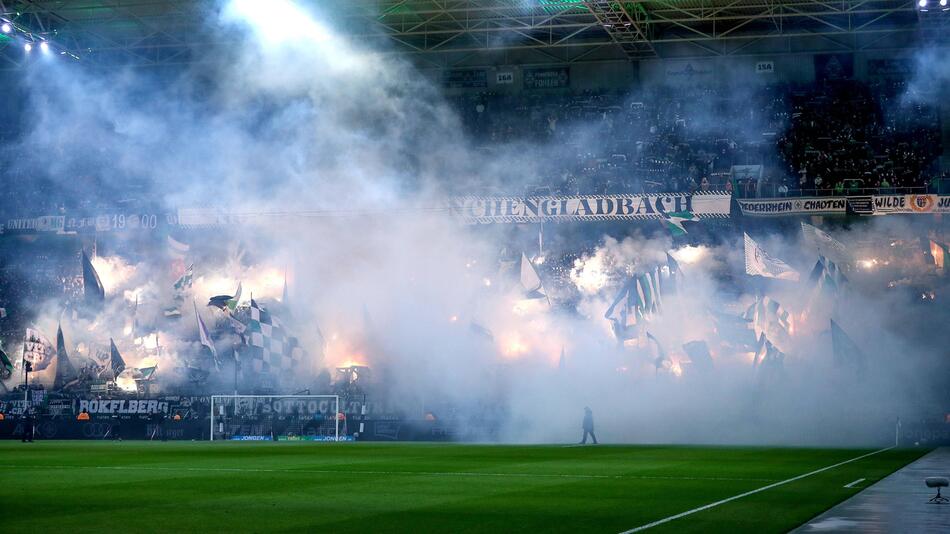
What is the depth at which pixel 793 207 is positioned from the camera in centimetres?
3812

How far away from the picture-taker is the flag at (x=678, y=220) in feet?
124

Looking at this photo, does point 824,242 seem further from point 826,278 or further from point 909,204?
point 909,204

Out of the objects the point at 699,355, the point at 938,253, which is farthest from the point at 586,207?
the point at 938,253

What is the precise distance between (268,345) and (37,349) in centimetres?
1190

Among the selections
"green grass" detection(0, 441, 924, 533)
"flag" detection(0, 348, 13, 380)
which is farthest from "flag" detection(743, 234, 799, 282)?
"flag" detection(0, 348, 13, 380)

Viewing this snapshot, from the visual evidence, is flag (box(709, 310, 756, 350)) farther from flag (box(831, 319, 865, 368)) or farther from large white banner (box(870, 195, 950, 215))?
large white banner (box(870, 195, 950, 215))

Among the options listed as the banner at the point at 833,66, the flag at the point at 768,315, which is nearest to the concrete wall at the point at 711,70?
the banner at the point at 833,66

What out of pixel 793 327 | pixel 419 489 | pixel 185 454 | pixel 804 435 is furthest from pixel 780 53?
pixel 419 489

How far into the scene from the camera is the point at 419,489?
48.3ft

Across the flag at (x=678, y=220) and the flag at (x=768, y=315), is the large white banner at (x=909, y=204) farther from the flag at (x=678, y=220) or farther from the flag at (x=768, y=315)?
the flag at (x=678, y=220)

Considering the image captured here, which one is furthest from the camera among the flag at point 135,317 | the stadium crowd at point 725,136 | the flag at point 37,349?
the flag at point 135,317

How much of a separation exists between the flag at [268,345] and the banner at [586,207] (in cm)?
792

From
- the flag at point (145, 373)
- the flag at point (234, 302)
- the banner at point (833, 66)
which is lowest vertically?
the flag at point (145, 373)

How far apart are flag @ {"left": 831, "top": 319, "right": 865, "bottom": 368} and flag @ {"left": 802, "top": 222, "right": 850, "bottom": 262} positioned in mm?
3487
